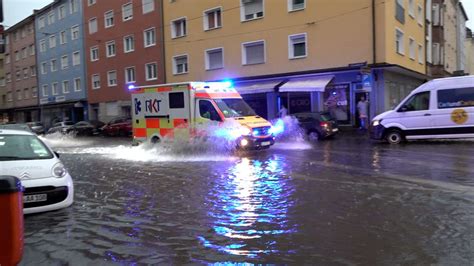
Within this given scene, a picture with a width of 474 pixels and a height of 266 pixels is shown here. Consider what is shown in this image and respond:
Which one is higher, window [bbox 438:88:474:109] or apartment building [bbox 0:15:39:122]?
apartment building [bbox 0:15:39:122]

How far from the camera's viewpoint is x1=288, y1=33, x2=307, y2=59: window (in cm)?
2633

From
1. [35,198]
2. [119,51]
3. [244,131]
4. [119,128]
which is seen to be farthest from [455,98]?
[119,51]

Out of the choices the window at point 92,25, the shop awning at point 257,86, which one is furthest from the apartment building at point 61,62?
the shop awning at point 257,86

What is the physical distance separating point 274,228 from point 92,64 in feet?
137

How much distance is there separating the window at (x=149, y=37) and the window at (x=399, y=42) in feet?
61.3

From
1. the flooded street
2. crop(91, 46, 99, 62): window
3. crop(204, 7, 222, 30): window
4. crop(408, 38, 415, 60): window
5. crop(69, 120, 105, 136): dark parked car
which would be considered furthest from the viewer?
crop(91, 46, 99, 62): window

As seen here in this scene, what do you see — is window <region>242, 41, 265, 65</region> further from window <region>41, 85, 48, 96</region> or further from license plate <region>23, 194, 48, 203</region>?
window <region>41, 85, 48, 96</region>

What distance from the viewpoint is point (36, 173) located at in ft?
22.3

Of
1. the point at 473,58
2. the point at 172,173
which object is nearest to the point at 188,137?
the point at 172,173

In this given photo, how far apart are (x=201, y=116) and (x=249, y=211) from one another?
8940 millimetres

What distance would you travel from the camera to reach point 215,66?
31.0 meters

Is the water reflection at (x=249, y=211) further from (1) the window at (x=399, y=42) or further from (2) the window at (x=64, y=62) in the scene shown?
(2) the window at (x=64, y=62)

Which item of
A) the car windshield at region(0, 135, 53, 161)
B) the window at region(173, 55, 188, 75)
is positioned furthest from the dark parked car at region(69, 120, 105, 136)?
the car windshield at region(0, 135, 53, 161)

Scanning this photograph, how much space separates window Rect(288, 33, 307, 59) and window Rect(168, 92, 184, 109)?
11.9 metres
